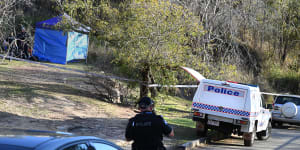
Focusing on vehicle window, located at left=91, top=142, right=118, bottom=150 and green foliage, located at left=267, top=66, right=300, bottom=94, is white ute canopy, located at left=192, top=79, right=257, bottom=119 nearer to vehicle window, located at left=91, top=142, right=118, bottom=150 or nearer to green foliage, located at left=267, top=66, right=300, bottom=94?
vehicle window, located at left=91, top=142, right=118, bottom=150

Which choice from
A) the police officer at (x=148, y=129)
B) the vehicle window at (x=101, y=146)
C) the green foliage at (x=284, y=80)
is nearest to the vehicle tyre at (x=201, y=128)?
the police officer at (x=148, y=129)

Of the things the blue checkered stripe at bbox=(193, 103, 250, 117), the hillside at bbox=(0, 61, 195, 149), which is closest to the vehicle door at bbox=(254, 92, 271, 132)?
the blue checkered stripe at bbox=(193, 103, 250, 117)

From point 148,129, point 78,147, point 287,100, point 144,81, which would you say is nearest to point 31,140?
point 78,147

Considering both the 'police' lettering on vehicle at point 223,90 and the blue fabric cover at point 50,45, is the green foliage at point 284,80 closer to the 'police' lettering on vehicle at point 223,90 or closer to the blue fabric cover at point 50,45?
the blue fabric cover at point 50,45

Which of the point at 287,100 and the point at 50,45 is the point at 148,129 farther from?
the point at 50,45

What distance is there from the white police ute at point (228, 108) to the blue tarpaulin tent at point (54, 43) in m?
13.1

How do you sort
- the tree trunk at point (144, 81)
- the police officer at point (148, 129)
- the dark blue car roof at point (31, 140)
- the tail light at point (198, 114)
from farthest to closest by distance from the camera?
the tree trunk at point (144, 81)
the tail light at point (198, 114)
the police officer at point (148, 129)
the dark blue car roof at point (31, 140)

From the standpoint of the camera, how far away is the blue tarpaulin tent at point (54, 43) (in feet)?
76.0

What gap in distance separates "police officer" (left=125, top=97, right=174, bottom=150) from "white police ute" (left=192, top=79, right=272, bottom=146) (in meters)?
6.39

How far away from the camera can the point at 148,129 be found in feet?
17.6

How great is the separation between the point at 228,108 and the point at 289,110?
718cm

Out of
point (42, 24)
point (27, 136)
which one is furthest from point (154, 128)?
point (42, 24)

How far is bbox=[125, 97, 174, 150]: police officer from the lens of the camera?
5.38 metres

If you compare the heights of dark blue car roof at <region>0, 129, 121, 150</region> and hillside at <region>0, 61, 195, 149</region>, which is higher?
dark blue car roof at <region>0, 129, 121, 150</region>
